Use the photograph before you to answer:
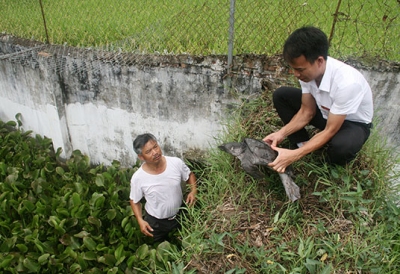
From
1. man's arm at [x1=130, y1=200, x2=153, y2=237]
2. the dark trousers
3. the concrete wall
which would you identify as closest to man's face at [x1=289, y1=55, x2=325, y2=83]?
the concrete wall

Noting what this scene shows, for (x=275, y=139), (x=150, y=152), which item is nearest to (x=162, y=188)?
(x=150, y=152)

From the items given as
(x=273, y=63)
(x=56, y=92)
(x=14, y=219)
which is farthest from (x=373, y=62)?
(x=14, y=219)

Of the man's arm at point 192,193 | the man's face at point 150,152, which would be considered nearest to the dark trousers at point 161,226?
the man's arm at point 192,193

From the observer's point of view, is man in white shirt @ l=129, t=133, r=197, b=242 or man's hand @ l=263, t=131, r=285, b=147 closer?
man's hand @ l=263, t=131, r=285, b=147

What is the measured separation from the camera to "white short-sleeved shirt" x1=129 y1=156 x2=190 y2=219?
2.93 metres

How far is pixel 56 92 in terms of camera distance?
14.2 feet

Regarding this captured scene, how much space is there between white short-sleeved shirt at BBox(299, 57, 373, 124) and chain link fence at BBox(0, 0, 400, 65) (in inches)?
35.7

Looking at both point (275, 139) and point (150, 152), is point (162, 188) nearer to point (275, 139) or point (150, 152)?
point (150, 152)

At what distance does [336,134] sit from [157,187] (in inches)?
58.3

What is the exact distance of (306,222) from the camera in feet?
7.91

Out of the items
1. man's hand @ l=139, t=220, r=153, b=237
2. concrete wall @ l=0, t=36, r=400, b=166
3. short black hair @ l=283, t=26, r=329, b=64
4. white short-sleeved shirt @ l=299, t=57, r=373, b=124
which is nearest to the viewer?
short black hair @ l=283, t=26, r=329, b=64

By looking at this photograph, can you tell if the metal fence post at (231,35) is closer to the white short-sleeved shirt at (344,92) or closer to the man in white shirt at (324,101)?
the man in white shirt at (324,101)

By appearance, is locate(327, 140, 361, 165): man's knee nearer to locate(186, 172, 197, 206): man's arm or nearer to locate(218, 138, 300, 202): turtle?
locate(218, 138, 300, 202): turtle

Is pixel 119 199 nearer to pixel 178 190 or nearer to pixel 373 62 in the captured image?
pixel 178 190
